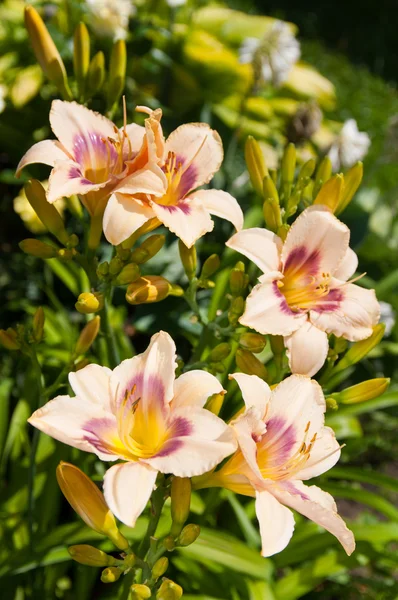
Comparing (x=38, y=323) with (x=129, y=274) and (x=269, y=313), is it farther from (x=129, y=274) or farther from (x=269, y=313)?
(x=269, y=313)

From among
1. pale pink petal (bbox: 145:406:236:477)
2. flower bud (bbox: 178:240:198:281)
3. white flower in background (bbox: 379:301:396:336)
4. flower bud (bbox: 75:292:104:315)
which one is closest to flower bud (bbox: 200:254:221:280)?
flower bud (bbox: 178:240:198:281)

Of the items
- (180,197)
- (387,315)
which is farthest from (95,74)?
(387,315)

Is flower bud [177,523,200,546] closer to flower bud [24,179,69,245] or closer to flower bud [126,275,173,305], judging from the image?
flower bud [126,275,173,305]

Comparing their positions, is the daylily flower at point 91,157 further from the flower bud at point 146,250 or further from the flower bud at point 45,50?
the flower bud at point 45,50

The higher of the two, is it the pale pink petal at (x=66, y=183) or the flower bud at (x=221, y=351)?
the pale pink petal at (x=66, y=183)

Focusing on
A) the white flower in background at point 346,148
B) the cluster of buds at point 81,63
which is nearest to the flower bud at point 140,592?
the cluster of buds at point 81,63

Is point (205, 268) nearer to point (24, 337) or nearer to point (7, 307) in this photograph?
point (24, 337)

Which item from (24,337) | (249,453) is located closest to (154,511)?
(249,453)
